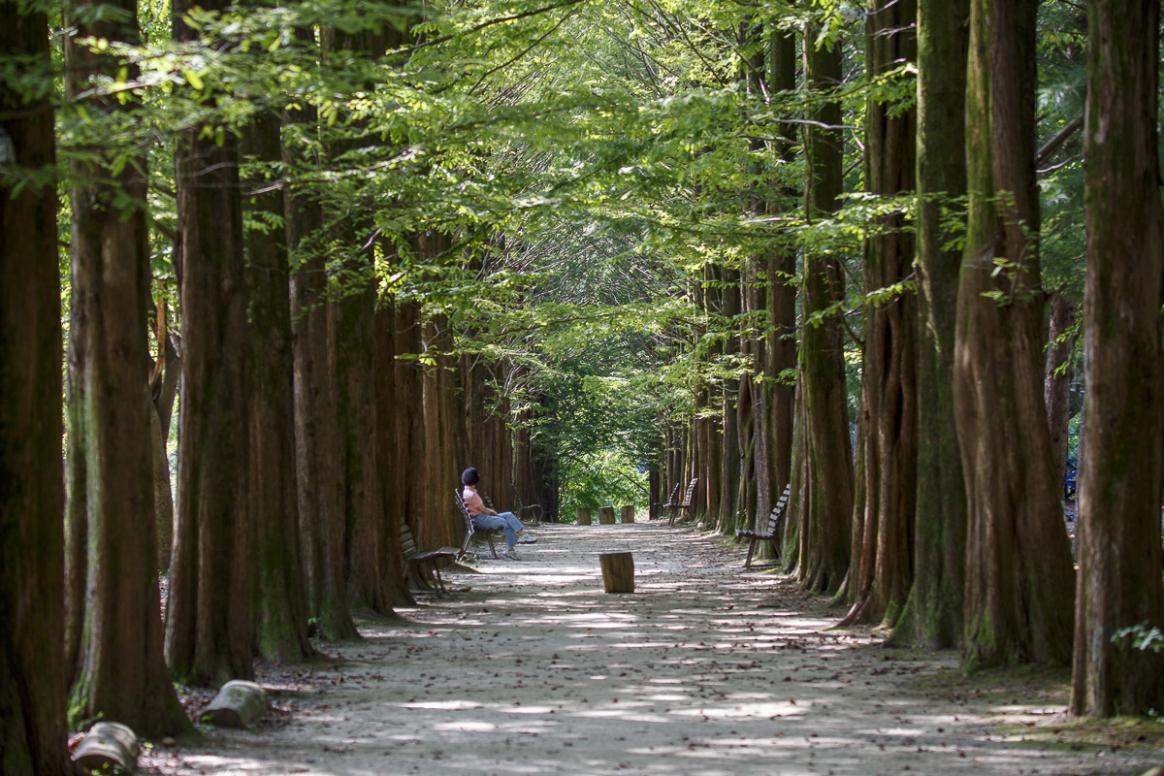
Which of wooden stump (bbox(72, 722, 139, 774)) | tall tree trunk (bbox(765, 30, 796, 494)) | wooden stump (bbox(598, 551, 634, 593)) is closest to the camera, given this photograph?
wooden stump (bbox(72, 722, 139, 774))

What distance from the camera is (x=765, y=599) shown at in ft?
64.6

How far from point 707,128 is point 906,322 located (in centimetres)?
304

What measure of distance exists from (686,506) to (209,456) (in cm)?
4102

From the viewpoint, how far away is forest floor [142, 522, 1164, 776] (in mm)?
8445

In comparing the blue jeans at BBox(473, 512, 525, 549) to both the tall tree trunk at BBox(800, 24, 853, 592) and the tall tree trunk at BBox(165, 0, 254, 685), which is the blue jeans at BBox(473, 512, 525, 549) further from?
the tall tree trunk at BBox(165, 0, 254, 685)

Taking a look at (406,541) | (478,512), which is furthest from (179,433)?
(478,512)

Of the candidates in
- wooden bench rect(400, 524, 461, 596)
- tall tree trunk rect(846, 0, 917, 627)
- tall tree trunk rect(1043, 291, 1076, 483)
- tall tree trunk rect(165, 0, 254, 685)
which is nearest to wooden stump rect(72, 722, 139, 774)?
tall tree trunk rect(165, 0, 254, 685)

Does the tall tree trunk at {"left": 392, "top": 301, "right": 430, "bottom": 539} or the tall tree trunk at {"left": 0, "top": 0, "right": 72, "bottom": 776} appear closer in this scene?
the tall tree trunk at {"left": 0, "top": 0, "right": 72, "bottom": 776}

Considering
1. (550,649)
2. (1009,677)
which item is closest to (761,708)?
(1009,677)

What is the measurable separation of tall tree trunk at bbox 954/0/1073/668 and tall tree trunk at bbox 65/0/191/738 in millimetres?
6181

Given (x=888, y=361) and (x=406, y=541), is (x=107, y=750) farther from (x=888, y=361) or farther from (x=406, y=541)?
(x=406, y=541)

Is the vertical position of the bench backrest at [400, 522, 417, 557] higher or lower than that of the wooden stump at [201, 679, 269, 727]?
higher

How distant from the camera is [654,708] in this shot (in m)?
10.6

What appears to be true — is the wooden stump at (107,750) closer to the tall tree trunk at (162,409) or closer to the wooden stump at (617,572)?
the wooden stump at (617,572)
